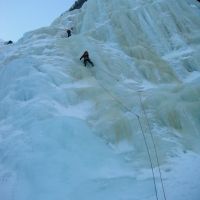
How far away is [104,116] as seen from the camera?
502 inches

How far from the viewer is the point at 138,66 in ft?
56.3

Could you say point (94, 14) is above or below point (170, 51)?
above

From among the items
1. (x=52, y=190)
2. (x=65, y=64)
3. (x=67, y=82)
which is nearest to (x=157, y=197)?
(x=52, y=190)

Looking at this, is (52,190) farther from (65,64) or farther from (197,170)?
(65,64)

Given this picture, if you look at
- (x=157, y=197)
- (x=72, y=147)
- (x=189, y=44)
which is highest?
(x=72, y=147)

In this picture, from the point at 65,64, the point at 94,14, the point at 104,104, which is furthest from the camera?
the point at 94,14

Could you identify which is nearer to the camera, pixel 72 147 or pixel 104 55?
pixel 72 147

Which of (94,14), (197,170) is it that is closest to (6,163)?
(197,170)

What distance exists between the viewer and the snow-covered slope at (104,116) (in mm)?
10141

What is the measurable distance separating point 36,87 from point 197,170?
677 cm

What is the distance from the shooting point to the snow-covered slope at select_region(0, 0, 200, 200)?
10141 mm

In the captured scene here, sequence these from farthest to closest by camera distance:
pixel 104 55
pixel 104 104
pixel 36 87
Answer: pixel 104 55 < pixel 36 87 < pixel 104 104

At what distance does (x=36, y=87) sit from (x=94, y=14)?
1076cm

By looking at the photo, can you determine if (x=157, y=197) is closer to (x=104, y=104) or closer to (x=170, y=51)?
(x=104, y=104)
